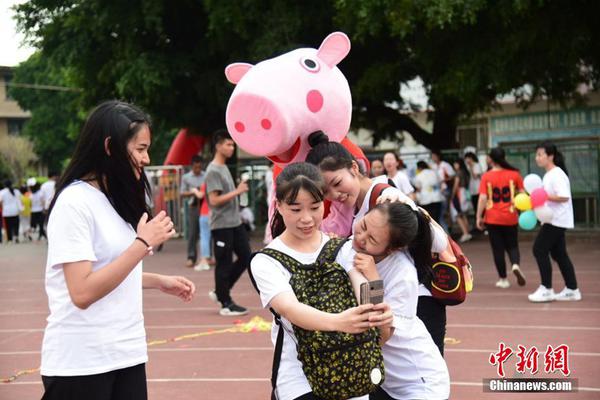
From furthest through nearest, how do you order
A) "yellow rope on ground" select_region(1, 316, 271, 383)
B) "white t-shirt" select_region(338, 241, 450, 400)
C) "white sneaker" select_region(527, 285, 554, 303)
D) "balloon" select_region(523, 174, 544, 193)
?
"balloon" select_region(523, 174, 544, 193) < "white sneaker" select_region(527, 285, 554, 303) < "yellow rope on ground" select_region(1, 316, 271, 383) < "white t-shirt" select_region(338, 241, 450, 400)

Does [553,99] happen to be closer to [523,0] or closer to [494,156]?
[523,0]

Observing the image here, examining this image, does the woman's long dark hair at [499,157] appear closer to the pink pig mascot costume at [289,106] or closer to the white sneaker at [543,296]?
the white sneaker at [543,296]

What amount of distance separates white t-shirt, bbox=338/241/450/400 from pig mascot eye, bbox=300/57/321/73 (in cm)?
203

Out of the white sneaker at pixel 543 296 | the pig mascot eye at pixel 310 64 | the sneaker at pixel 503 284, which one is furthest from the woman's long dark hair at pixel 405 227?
the sneaker at pixel 503 284

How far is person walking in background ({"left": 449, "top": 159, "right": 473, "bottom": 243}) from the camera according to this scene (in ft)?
62.7

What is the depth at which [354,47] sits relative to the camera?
67.3ft

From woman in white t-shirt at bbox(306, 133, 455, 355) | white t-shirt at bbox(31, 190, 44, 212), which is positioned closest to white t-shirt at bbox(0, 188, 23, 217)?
white t-shirt at bbox(31, 190, 44, 212)

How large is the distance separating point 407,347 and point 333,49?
2429 millimetres

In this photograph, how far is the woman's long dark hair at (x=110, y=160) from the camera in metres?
3.47

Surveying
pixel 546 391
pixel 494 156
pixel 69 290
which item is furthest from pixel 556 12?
pixel 69 290

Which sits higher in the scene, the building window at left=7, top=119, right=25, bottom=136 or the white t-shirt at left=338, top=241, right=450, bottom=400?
the building window at left=7, top=119, right=25, bottom=136

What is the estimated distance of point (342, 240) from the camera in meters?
3.62

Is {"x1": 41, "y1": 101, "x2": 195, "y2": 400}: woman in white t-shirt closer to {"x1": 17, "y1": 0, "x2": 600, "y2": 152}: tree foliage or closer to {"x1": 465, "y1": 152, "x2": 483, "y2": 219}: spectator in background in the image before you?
{"x1": 17, "y1": 0, "x2": 600, "y2": 152}: tree foliage

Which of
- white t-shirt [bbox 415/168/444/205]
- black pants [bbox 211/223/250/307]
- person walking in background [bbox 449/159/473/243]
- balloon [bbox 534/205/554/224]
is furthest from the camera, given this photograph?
person walking in background [bbox 449/159/473/243]
